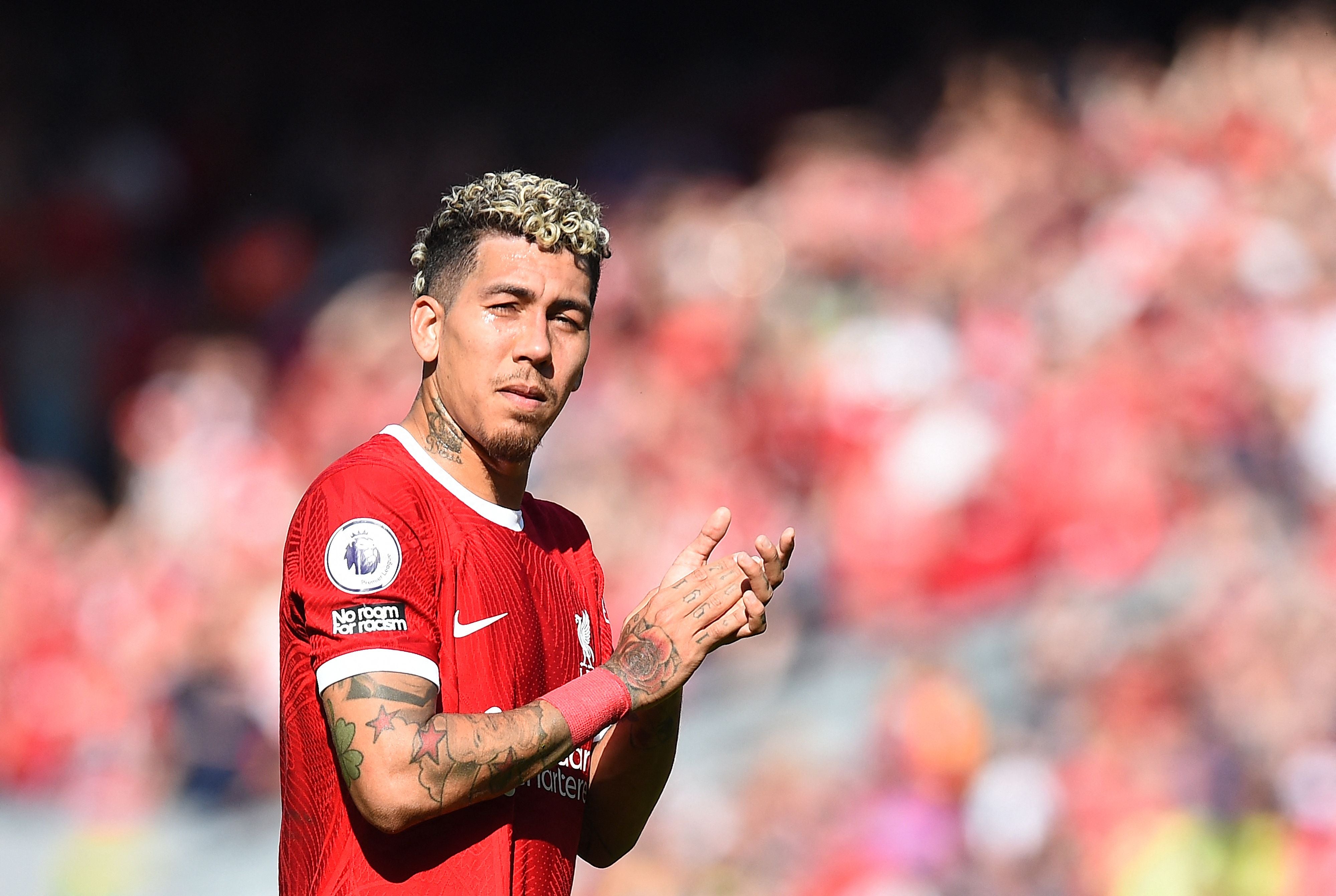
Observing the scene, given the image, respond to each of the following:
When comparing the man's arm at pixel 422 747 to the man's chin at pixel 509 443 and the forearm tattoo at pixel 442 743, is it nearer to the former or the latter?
the forearm tattoo at pixel 442 743

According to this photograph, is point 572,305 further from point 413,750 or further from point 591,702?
point 413,750

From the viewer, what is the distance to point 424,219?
9.55 m

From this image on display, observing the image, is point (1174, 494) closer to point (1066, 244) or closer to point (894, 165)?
point (1066, 244)

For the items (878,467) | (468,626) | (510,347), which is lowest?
(468,626)

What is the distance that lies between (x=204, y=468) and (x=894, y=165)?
4155 millimetres

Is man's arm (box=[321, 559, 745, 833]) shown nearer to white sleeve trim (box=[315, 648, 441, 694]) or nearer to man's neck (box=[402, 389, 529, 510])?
white sleeve trim (box=[315, 648, 441, 694])

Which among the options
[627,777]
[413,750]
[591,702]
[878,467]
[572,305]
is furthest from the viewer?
[878,467]

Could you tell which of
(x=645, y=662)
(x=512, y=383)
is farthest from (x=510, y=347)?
(x=645, y=662)

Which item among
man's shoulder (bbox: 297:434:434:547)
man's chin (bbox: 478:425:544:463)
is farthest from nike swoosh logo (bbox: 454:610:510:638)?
man's chin (bbox: 478:425:544:463)

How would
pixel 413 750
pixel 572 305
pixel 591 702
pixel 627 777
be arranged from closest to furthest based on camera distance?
pixel 413 750
pixel 591 702
pixel 572 305
pixel 627 777

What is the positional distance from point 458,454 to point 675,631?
0.41m

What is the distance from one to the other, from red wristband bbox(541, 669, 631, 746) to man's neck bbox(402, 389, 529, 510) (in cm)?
33

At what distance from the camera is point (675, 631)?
2.17 m

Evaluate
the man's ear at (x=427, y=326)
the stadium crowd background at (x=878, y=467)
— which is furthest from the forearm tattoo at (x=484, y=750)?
the stadium crowd background at (x=878, y=467)
